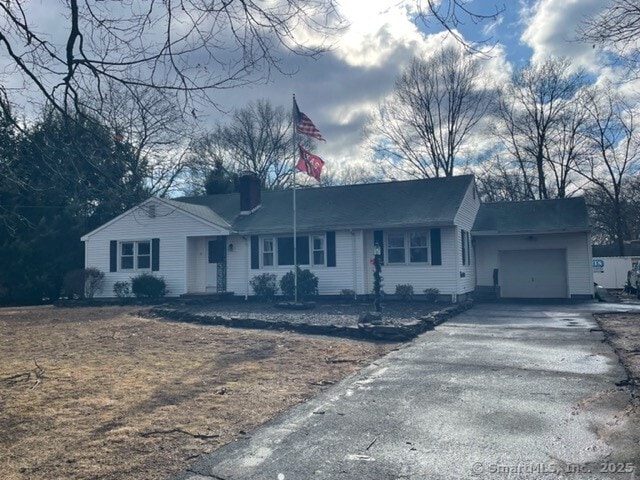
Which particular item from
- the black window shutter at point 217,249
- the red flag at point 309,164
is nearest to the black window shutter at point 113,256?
the black window shutter at point 217,249

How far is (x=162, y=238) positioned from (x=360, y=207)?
28.7 ft

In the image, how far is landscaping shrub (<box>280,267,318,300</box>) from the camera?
18.7m

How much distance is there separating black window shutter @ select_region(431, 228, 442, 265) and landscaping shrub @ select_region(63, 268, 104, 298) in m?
14.6

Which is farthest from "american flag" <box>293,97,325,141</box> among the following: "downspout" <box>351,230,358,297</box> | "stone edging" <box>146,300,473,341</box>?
"stone edging" <box>146,300,473,341</box>

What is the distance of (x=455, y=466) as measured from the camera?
12.4ft

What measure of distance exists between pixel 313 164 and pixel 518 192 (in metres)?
24.3

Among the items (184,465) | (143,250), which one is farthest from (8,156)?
(143,250)

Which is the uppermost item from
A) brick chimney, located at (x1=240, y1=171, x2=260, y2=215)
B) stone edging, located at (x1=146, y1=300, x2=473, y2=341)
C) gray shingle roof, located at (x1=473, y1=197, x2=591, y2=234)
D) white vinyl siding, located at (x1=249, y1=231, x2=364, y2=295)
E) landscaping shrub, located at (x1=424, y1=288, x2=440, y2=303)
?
brick chimney, located at (x1=240, y1=171, x2=260, y2=215)

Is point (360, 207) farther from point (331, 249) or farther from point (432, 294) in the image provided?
point (432, 294)

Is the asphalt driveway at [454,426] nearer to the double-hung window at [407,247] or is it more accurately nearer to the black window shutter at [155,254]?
the double-hung window at [407,247]

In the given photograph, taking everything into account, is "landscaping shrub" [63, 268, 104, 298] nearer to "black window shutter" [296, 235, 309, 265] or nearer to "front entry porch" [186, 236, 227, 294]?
"front entry porch" [186, 236, 227, 294]

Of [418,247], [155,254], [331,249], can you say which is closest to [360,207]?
[331,249]

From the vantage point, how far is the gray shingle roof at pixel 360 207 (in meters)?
18.5

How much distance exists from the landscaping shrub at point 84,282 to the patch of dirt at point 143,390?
10.3 m
